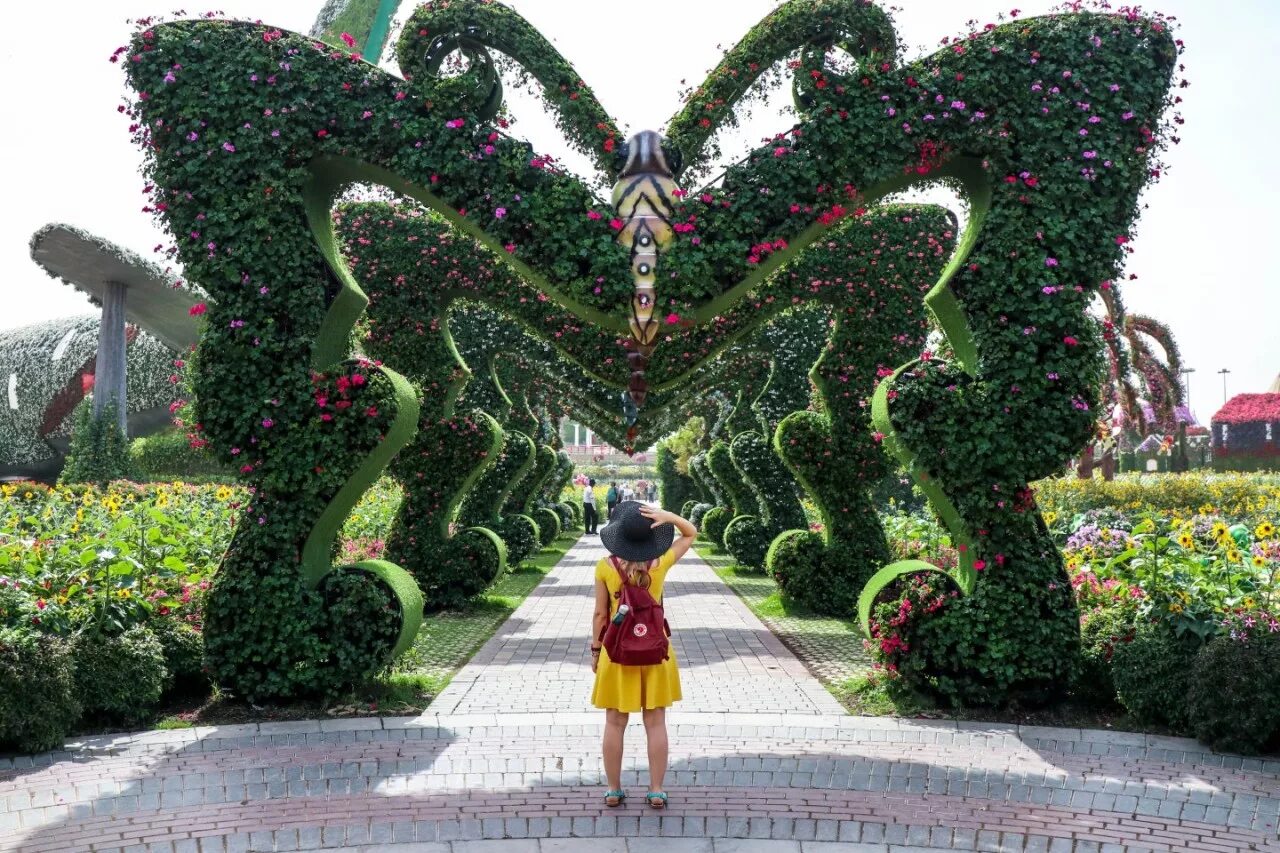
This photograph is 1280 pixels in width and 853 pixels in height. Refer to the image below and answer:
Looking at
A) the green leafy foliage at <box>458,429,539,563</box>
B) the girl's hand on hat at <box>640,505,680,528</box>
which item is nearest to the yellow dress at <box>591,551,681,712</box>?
the girl's hand on hat at <box>640,505,680,528</box>

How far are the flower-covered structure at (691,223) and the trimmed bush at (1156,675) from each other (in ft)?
1.33

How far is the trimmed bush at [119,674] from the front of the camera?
6.14 metres

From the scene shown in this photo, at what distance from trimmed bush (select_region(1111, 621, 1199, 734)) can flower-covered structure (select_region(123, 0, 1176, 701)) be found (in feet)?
1.33

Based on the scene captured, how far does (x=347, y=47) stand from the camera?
7.08 meters

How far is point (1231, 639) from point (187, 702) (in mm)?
6511

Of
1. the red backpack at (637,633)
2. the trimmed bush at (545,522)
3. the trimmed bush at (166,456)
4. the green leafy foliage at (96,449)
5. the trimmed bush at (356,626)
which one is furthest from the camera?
the trimmed bush at (166,456)

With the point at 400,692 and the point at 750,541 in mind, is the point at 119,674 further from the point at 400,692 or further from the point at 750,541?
the point at 750,541

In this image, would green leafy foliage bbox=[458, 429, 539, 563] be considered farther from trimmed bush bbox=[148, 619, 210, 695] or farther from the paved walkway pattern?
the paved walkway pattern

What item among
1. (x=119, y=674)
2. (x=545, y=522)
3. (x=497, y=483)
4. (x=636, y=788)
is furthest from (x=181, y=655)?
(x=545, y=522)

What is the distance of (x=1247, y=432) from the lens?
4028 cm

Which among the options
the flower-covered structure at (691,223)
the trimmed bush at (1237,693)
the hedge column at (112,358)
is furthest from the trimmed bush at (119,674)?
the hedge column at (112,358)

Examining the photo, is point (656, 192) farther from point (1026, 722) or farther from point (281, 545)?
point (1026, 722)

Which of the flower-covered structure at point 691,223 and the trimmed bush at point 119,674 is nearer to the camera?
the trimmed bush at point 119,674

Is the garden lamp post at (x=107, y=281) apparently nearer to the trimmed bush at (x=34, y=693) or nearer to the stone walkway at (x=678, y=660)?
the stone walkway at (x=678, y=660)
